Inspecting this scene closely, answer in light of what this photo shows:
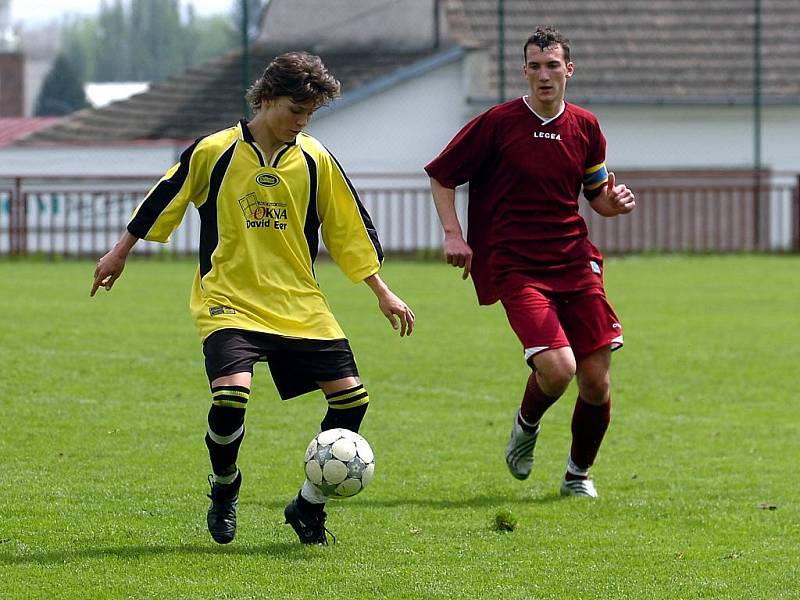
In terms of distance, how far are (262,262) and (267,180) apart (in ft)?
1.03

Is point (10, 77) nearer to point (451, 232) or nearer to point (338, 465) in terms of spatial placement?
point (451, 232)

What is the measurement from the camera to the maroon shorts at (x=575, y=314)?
671 centimetres

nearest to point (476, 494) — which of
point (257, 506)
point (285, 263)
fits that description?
point (257, 506)

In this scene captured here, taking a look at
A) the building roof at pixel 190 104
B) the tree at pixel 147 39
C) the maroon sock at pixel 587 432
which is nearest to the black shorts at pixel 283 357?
the maroon sock at pixel 587 432

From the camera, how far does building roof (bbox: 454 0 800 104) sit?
28.0 meters

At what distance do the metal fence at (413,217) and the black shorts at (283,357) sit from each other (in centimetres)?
1586

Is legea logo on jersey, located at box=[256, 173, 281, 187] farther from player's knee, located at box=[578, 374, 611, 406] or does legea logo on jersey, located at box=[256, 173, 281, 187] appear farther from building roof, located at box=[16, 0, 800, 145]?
building roof, located at box=[16, 0, 800, 145]

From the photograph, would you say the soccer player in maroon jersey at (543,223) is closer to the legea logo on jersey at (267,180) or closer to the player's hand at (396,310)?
the player's hand at (396,310)

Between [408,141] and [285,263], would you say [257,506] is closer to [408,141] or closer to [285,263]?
[285,263]

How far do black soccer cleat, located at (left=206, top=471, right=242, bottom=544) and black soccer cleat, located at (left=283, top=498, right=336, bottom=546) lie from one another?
23cm

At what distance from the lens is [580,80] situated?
93.1 ft

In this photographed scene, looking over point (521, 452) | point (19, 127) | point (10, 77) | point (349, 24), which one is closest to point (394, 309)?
point (521, 452)

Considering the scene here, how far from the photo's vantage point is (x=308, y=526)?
5691 mm

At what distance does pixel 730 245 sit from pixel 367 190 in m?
5.83
